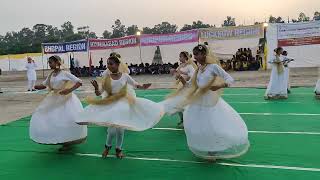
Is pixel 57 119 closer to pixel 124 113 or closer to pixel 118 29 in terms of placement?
pixel 124 113

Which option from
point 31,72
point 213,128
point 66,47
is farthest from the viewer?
point 66,47

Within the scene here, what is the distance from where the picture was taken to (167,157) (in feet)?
20.8

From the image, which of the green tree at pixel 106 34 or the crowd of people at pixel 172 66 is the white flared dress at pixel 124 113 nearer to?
the crowd of people at pixel 172 66

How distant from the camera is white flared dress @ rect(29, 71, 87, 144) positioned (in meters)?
6.49

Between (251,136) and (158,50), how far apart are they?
19366mm

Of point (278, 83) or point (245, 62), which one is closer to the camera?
point (278, 83)

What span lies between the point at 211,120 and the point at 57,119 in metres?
2.43

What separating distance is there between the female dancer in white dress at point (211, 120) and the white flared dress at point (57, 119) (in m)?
1.85

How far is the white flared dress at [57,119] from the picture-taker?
6492mm

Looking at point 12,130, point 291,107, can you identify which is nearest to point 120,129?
point 12,130

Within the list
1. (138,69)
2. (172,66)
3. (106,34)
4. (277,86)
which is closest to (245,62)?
(172,66)

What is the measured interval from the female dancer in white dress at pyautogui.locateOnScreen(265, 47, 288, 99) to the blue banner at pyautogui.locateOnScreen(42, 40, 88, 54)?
660 inches

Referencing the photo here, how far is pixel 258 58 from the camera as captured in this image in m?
25.9

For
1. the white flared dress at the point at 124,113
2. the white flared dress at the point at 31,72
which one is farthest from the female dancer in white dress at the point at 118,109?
the white flared dress at the point at 31,72
